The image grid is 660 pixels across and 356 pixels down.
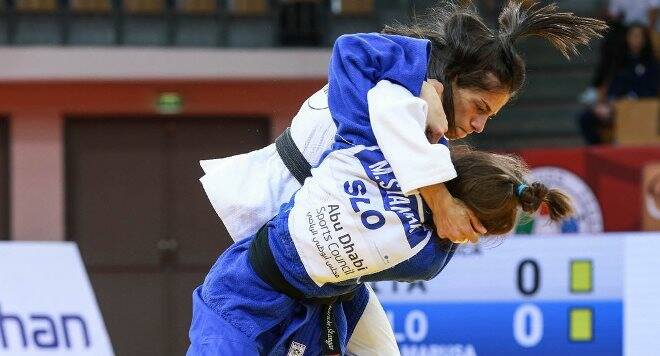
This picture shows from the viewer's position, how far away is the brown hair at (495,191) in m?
3.10

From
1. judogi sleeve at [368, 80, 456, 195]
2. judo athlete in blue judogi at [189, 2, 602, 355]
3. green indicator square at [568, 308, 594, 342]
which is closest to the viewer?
judogi sleeve at [368, 80, 456, 195]

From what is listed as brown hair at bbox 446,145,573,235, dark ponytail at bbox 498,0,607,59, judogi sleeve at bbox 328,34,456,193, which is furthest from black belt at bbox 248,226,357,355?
dark ponytail at bbox 498,0,607,59

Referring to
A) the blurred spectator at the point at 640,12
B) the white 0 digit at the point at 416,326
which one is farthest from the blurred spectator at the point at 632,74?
the white 0 digit at the point at 416,326

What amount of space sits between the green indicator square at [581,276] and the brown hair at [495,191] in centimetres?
311

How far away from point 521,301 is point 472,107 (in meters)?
3.12

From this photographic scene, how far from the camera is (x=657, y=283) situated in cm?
562

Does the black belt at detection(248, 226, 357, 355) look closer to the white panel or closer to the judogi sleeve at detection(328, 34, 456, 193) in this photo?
the judogi sleeve at detection(328, 34, 456, 193)

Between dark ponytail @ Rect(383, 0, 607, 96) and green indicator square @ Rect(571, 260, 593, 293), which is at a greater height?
dark ponytail @ Rect(383, 0, 607, 96)

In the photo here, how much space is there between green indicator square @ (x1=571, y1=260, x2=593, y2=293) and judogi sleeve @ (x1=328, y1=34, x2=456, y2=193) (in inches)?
126

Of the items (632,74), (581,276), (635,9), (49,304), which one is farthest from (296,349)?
(635,9)

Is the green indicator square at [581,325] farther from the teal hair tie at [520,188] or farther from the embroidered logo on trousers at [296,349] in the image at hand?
the teal hair tie at [520,188]

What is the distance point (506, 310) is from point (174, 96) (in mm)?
5591

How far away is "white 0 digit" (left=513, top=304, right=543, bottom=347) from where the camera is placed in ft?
20.3

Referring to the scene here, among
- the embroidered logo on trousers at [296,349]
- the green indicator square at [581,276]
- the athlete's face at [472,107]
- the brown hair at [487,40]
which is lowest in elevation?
the green indicator square at [581,276]
